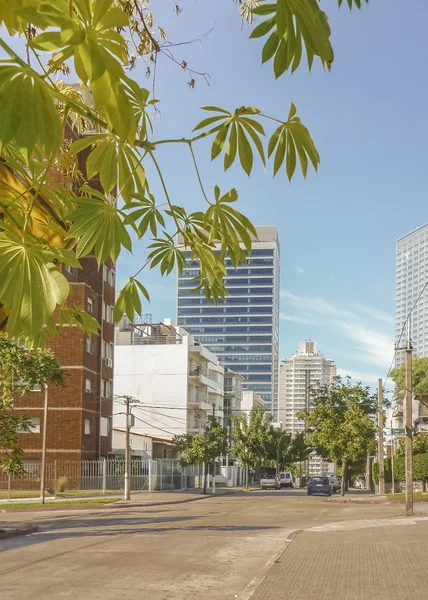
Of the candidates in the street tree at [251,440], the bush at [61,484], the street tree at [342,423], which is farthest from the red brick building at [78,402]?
the street tree at [251,440]

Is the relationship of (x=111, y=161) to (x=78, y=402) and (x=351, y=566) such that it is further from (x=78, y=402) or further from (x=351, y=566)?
(x=78, y=402)

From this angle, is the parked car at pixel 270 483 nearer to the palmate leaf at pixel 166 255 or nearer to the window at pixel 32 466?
the window at pixel 32 466

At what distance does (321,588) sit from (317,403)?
43.8 meters

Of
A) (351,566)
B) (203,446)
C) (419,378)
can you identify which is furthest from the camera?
(419,378)

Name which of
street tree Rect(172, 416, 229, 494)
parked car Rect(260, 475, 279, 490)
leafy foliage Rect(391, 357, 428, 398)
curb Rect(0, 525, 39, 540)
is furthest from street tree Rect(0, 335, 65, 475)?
leafy foliage Rect(391, 357, 428, 398)

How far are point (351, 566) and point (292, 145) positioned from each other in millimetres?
16548

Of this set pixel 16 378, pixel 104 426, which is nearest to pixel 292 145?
pixel 16 378

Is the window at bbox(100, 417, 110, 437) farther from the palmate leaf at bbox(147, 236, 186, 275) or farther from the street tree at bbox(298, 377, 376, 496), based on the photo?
the palmate leaf at bbox(147, 236, 186, 275)

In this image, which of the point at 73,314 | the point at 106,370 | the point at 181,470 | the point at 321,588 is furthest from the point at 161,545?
the point at 181,470

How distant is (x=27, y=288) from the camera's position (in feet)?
4.80

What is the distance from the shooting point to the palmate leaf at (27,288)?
146cm

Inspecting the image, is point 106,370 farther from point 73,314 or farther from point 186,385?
point 73,314

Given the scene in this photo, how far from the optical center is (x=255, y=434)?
258 feet

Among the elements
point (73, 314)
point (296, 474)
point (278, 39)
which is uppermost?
point (278, 39)
